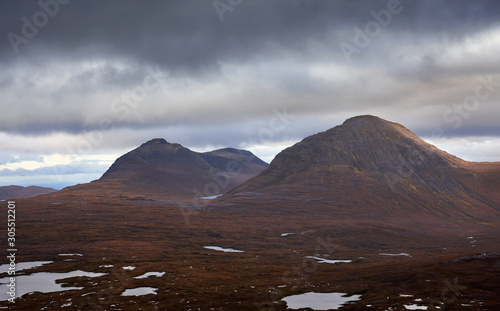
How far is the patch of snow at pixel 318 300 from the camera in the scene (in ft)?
199

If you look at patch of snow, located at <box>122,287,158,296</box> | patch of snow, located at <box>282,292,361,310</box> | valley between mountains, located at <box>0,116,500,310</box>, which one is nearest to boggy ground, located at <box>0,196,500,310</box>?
valley between mountains, located at <box>0,116,500,310</box>

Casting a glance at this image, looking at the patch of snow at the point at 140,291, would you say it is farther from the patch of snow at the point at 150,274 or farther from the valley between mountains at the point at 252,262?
the patch of snow at the point at 150,274

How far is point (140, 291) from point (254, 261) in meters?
47.0

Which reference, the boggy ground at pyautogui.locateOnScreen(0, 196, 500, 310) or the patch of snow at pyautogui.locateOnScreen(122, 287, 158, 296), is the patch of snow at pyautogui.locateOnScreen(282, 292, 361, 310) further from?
the patch of snow at pyautogui.locateOnScreen(122, 287, 158, 296)

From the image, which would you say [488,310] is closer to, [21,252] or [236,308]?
[236,308]

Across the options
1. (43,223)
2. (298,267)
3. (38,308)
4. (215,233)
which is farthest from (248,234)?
(38,308)

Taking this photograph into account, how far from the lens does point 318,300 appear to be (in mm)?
65125

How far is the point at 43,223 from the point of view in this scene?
171375mm

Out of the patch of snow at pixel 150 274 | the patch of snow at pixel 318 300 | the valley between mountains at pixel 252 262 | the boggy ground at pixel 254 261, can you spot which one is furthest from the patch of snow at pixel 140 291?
the patch of snow at pixel 318 300

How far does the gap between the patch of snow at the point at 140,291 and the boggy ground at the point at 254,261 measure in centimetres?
141

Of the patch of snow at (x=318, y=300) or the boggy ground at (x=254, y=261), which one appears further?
the boggy ground at (x=254, y=261)

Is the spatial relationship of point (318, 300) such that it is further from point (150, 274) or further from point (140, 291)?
point (150, 274)

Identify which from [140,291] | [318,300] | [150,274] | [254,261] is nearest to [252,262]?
[254,261]

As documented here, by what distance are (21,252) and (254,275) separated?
77.7m
